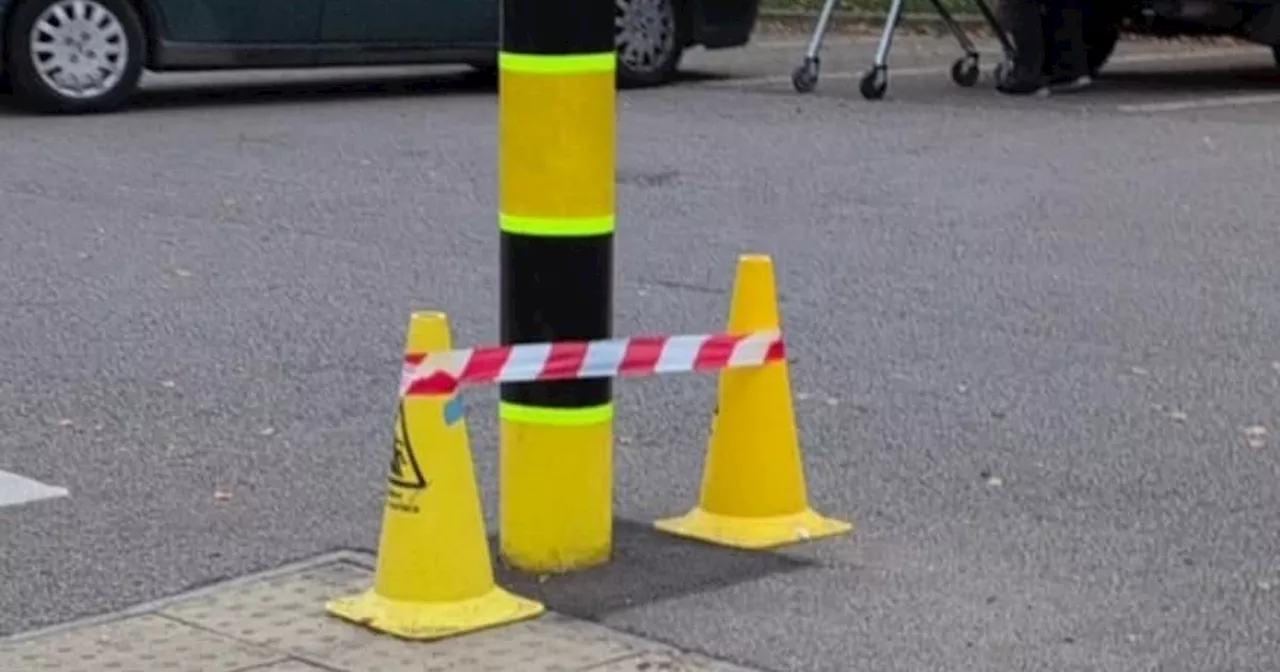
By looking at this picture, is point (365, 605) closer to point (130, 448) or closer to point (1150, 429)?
point (130, 448)

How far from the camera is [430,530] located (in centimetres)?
535

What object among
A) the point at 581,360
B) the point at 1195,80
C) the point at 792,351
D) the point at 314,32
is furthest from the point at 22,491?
the point at 1195,80

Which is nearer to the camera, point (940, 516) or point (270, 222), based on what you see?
point (940, 516)

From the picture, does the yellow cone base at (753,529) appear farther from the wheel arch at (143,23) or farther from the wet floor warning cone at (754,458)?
the wheel arch at (143,23)

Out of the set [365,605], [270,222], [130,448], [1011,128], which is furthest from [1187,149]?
[365,605]

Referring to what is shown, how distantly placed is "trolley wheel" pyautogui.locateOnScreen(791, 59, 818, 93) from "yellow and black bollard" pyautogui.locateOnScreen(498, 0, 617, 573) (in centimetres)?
1054

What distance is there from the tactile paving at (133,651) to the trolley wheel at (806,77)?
11.2m

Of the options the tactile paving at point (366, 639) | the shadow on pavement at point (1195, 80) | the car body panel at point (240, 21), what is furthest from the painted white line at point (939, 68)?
the tactile paving at point (366, 639)

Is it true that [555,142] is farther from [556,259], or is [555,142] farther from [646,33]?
[646,33]

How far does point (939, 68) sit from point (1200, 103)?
284 cm

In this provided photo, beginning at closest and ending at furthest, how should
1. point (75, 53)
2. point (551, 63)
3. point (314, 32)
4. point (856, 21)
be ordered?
1. point (551, 63)
2. point (75, 53)
3. point (314, 32)
4. point (856, 21)

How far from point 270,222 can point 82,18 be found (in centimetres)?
402

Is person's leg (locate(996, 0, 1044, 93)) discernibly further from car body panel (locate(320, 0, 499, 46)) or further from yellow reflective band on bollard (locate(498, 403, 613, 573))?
yellow reflective band on bollard (locate(498, 403, 613, 573))

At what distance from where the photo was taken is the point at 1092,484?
6574 millimetres
